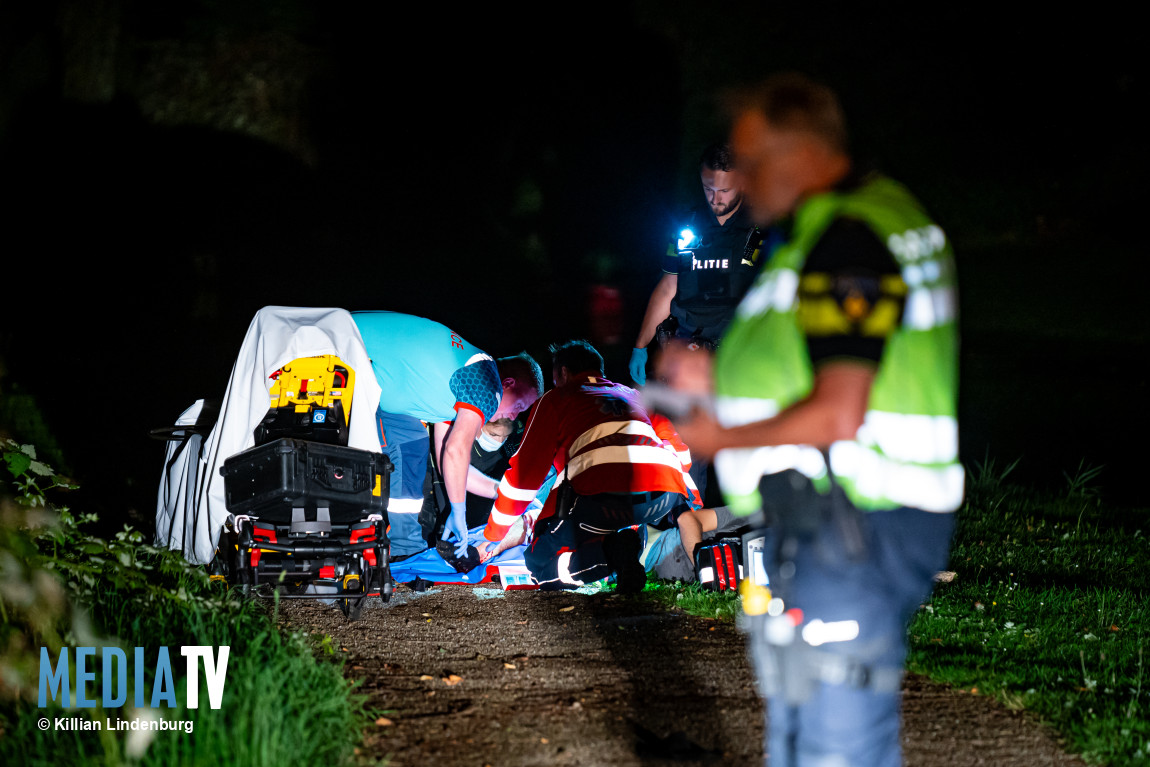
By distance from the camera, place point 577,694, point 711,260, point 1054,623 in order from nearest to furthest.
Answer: point 577,694 < point 1054,623 < point 711,260

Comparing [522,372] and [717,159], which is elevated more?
[717,159]

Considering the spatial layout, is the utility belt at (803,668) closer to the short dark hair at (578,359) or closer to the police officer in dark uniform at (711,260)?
the police officer in dark uniform at (711,260)

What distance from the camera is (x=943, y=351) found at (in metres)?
1.86

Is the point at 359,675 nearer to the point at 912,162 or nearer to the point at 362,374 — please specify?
the point at 362,374

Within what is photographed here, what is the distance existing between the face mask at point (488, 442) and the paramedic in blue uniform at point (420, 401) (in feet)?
1.20

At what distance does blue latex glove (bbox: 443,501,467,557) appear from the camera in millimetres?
5576

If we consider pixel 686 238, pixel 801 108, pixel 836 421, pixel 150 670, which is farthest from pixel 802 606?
pixel 686 238

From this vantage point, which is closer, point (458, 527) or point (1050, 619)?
point (1050, 619)

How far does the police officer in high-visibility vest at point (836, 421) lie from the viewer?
69.6 inches

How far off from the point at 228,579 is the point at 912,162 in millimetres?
19601

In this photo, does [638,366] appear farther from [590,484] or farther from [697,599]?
[697,599]

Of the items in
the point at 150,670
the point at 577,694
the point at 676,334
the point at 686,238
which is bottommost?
the point at 577,694

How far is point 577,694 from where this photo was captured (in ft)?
11.7

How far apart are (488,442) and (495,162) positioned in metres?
12.8
